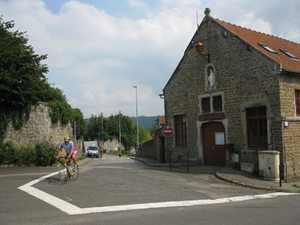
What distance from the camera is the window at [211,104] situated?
18.0 m

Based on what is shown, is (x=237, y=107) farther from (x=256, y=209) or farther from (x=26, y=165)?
(x=26, y=165)

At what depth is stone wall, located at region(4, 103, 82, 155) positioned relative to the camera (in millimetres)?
19766

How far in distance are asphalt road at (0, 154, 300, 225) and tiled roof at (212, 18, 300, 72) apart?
6.95 metres

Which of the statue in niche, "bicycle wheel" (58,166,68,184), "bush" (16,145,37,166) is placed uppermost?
the statue in niche

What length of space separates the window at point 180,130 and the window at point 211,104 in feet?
5.82

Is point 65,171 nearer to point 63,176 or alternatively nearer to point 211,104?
point 63,176

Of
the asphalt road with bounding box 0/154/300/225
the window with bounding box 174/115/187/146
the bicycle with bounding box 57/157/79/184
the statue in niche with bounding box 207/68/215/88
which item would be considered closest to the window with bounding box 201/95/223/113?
the statue in niche with bounding box 207/68/215/88

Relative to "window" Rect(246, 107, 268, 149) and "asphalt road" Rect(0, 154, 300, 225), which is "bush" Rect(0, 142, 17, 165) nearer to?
"asphalt road" Rect(0, 154, 300, 225)

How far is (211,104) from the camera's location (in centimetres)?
1827

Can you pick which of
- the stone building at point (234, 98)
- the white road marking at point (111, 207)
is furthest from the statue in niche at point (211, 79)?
the white road marking at point (111, 207)

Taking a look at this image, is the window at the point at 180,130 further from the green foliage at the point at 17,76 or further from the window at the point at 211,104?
the green foliage at the point at 17,76

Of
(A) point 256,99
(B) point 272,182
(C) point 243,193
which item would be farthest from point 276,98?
(C) point 243,193

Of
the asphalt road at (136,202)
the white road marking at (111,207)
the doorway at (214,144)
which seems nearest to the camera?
the asphalt road at (136,202)

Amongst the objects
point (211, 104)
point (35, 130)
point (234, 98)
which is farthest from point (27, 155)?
point (234, 98)
